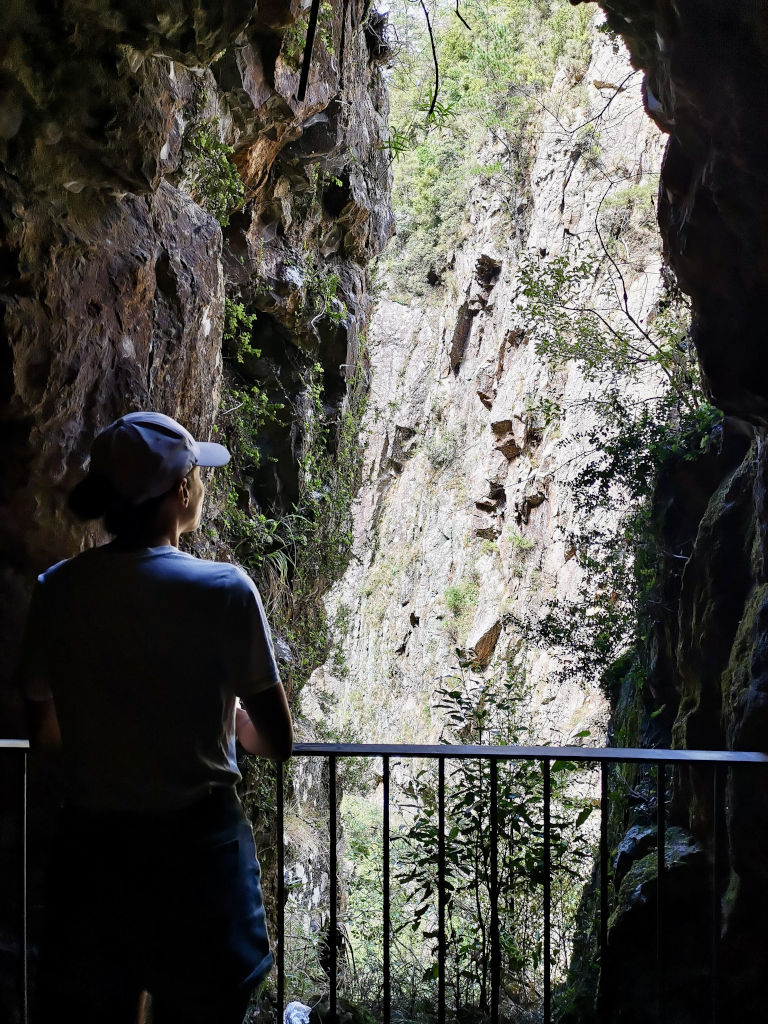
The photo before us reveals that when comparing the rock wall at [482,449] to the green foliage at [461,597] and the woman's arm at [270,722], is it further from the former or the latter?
the woman's arm at [270,722]

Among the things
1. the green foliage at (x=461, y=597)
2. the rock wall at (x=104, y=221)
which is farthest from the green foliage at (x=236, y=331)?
the green foliage at (x=461, y=597)

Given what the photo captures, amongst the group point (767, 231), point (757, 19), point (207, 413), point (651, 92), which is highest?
point (651, 92)

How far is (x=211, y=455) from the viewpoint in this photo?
1.68 m

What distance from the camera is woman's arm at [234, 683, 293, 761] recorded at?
145 cm

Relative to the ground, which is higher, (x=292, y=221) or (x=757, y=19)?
(x=292, y=221)

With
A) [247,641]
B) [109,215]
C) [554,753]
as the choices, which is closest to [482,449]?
[109,215]

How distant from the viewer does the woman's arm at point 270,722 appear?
1.45m

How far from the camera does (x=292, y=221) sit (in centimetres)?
759

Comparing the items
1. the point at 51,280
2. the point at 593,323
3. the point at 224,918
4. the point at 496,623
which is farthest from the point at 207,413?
the point at 496,623

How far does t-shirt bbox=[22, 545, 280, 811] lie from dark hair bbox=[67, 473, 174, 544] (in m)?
0.08

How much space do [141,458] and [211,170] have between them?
4211 millimetres

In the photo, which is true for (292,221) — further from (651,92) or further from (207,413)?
(651,92)

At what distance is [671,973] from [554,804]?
1813 mm

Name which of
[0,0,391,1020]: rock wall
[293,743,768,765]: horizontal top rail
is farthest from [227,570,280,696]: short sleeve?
[0,0,391,1020]: rock wall
